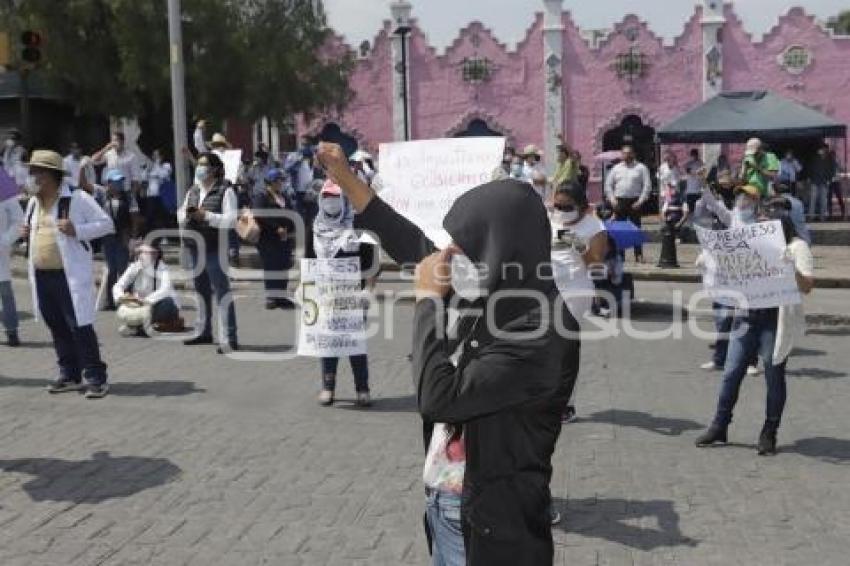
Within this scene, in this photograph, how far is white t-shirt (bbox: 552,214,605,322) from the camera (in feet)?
24.5

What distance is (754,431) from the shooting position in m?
7.73

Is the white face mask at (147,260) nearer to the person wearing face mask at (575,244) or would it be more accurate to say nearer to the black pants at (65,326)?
the black pants at (65,326)

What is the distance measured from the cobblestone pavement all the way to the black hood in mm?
2856

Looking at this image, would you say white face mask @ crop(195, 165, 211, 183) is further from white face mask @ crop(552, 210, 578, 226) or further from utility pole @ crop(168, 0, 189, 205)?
utility pole @ crop(168, 0, 189, 205)

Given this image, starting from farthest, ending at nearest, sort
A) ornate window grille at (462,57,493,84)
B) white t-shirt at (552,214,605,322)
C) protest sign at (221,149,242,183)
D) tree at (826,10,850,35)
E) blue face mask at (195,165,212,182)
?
1. tree at (826,10,850,35)
2. ornate window grille at (462,57,493,84)
3. protest sign at (221,149,242,183)
4. blue face mask at (195,165,212,182)
5. white t-shirt at (552,214,605,322)

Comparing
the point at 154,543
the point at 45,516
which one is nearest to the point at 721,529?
the point at 154,543

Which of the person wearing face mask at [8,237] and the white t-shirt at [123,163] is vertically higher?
the white t-shirt at [123,163]

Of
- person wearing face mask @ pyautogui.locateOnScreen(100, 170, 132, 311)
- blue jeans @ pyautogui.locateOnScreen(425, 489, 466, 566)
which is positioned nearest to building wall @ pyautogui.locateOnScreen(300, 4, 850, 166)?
person wearing face mask @ pyautogui.locateOnScreen(100, 170, 132, 311)

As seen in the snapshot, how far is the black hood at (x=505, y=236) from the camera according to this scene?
2676mm

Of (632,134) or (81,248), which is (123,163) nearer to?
(81,248)

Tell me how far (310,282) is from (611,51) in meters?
28.8

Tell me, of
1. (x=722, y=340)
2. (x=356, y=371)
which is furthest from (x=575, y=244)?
(x=722, y=340)

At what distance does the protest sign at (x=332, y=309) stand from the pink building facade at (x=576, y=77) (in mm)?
25685

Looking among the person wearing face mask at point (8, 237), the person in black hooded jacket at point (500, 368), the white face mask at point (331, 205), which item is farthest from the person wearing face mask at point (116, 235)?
the person in black hooded jacket at point (500, 368)
